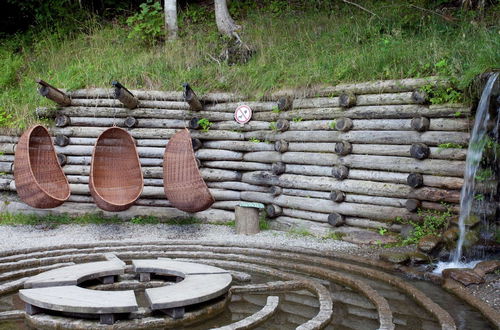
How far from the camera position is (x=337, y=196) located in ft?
28.1

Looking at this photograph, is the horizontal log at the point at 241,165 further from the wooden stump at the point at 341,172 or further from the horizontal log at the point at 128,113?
the wooden stump at the point at 341,172

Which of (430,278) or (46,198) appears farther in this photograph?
(46,198)

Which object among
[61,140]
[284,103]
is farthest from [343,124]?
[61,140]

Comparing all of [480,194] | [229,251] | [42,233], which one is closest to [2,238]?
[42,233]

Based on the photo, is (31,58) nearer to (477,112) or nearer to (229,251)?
(229,251)

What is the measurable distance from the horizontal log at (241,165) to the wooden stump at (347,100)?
177 centimetres

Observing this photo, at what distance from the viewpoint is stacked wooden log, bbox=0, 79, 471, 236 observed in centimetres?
777

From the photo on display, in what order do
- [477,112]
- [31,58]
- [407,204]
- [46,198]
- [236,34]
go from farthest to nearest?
[31,58] < [236,34] < [46,198] < [407,204] < [477,112]

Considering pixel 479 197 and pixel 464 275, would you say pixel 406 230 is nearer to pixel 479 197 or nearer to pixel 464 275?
pixel 479 197

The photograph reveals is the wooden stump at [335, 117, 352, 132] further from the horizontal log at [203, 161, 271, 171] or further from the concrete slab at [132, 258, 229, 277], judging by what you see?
the concrete slab at [132, 258, 229, 277]

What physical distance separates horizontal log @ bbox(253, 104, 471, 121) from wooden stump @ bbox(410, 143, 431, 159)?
440mm

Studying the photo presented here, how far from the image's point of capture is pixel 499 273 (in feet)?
20.4

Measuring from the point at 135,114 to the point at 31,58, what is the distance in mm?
4924

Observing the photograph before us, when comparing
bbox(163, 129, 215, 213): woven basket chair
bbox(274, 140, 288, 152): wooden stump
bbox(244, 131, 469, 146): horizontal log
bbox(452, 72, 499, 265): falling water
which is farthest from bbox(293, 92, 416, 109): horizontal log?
bbox(163, 129, 215, 213): woven basket chair
